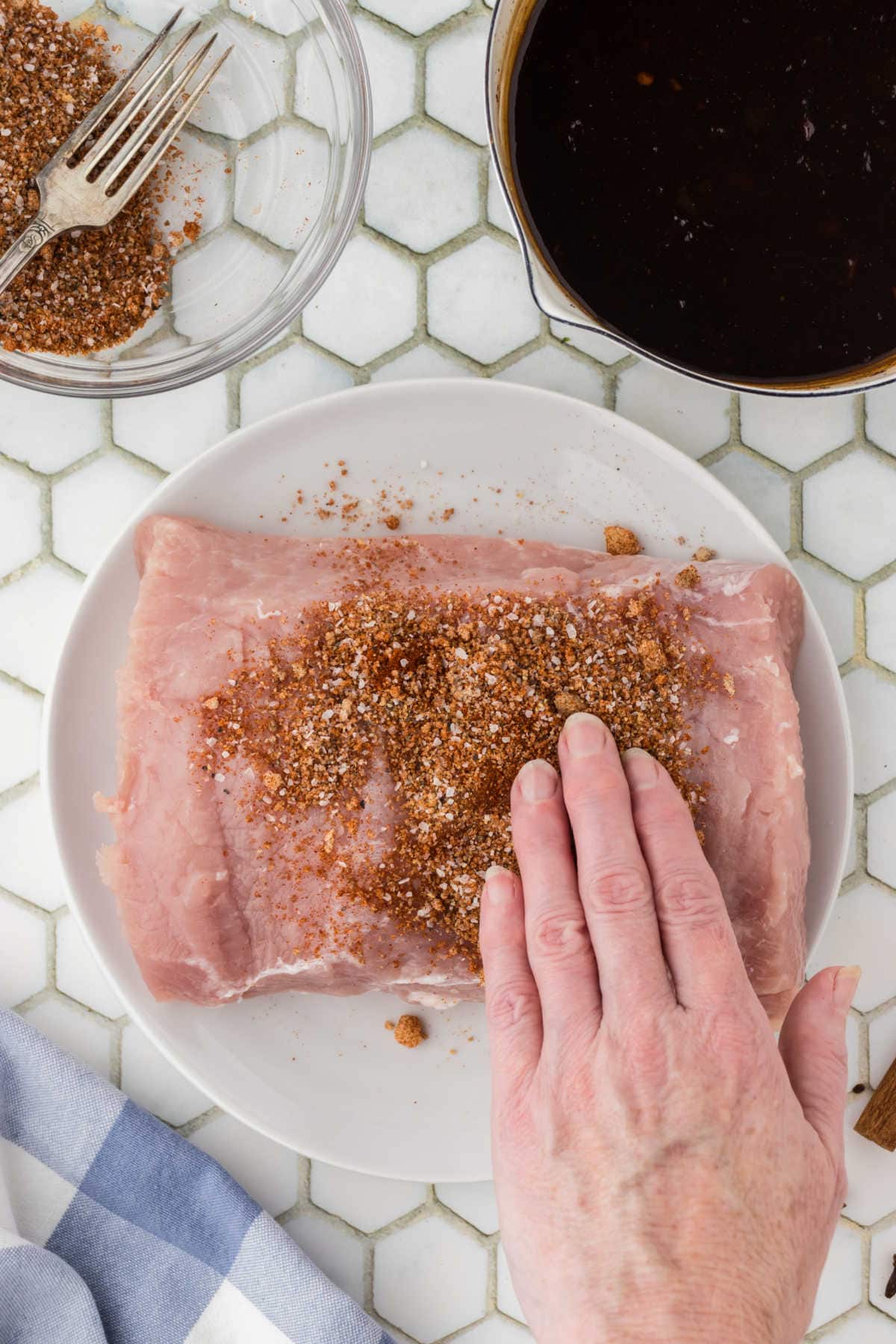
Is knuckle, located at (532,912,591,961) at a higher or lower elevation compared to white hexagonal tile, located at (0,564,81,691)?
lower

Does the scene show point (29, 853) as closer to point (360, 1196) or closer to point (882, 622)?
point (360, 1196)

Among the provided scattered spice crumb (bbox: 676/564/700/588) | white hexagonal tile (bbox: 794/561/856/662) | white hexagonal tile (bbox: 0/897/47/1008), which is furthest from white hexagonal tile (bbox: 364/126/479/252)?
white hexagonal tile (bbox: 0/897/47/1008)

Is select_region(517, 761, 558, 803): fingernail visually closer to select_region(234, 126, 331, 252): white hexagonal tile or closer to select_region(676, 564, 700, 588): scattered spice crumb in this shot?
select_region(676, 564, 700, 588): scattered spice crumb

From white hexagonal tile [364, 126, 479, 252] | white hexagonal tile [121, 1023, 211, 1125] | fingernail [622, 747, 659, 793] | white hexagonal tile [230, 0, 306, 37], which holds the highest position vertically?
white hexagonal tile [230, 0, 306, 37]

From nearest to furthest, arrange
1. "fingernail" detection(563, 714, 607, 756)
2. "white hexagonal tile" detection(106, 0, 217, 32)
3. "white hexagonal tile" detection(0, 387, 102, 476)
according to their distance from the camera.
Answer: "fingernail" detection(563, 714, 607, 756), "white hexagonal tile" detection(106, 0, 217, 32), "white hexagonal tile" detection(0, 387, 102, 476)

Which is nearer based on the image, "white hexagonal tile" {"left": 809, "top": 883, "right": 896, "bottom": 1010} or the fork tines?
the fork tines

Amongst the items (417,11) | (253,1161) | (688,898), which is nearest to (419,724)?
(688,898)

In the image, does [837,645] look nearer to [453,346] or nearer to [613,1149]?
[453,346]

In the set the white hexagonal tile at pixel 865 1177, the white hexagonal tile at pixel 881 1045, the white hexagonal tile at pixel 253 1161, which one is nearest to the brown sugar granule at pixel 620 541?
the white hexagonal tile at pixel 881 1045
